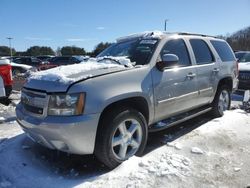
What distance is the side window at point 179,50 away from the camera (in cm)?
469

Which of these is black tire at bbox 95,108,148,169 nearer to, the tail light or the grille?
the grille

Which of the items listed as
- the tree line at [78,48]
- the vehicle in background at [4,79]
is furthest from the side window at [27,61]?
the tree line at [78,48]

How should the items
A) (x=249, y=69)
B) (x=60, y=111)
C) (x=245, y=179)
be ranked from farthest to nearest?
(x=249, y=69) → (x=245, y=179) → (x=60, y=111)

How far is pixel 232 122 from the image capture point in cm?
598

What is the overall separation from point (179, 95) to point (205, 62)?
4.20ft

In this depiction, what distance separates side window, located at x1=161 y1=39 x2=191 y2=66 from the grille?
209 centimetres

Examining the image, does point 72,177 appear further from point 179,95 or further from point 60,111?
point 179,95

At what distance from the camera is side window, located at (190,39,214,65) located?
5367 mm

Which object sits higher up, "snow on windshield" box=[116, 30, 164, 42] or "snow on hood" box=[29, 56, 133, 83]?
"snow on windshield" box=[116, 30, 164, 42]

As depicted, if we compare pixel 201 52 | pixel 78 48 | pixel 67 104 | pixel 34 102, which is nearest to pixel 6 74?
pixel 34 102

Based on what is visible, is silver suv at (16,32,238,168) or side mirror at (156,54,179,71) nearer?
silver suv at (16,32,238,168)

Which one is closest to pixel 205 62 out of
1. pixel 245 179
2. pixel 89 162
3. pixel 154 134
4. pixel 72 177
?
pixel 154 134

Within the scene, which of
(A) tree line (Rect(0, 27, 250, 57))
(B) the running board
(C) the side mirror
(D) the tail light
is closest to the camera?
(C) the side mirror

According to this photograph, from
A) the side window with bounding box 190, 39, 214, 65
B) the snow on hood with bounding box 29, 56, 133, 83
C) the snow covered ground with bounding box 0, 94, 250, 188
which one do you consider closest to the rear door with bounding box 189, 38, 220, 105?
the side window with bounding box 190, 39, 214, 65
